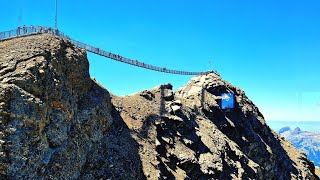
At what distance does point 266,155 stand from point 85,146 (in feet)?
206

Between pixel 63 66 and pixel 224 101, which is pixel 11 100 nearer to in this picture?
pixel 63 66

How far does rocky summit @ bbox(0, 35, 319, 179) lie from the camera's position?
109 feet

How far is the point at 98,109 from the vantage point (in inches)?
1932

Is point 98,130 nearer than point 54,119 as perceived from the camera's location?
No

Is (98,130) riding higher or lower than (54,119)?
lower

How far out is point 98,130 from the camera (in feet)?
158

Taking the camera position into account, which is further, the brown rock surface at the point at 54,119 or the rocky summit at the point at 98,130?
the rocky summit at the point at 98,130

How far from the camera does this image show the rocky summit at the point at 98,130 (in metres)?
33.3

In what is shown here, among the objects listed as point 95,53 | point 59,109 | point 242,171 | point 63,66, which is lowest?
point 242,171

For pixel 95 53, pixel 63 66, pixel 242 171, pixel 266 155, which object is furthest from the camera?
pixel 266 155

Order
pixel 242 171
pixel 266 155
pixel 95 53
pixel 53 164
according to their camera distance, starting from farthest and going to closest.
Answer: pixel 266 155
pixel 242 171
pixel 95 53
pixel 53 164

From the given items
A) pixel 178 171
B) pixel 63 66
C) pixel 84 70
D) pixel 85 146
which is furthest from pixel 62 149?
pixel 178 171

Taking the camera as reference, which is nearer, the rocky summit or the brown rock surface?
the brown rock surface

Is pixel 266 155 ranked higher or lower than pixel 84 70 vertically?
lower
